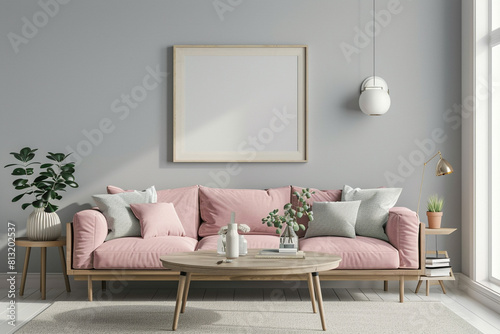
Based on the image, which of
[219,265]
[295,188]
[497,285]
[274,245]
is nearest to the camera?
[219,265]

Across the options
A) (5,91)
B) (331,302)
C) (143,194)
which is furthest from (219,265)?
(5,91)

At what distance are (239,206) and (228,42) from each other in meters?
1.47

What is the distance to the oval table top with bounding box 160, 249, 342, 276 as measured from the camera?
3.12 metres

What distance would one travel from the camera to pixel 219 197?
4695 mm

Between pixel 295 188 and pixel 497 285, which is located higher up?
pixel 295 188

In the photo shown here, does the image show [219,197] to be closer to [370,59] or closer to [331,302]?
[331,302]

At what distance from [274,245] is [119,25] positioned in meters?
2.41

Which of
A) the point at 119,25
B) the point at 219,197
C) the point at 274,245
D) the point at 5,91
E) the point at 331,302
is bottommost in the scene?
the point at 331,302

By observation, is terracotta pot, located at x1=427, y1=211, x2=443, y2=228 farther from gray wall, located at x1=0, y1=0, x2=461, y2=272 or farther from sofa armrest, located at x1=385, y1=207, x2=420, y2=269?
sofa armrest, located at x1=385, y1=207, x2=420, y2=269

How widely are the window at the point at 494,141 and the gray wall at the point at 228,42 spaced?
385mm

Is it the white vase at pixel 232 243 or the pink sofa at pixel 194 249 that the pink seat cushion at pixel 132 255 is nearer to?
the pink sofa at pixel 194 249

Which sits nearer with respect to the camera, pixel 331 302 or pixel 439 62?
pixel 331 302

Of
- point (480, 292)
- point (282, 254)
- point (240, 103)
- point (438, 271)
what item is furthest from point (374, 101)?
point (282, 254)

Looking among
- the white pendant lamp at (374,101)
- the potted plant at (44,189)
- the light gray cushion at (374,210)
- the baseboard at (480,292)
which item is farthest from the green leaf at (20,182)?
the baseboard at (480,292)
